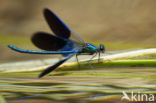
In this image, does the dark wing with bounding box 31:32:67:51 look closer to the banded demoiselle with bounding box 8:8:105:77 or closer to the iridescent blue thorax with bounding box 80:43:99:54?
the banded demoiselle with bounding box 8:8:105:77

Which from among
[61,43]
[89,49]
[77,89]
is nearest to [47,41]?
[61,43]

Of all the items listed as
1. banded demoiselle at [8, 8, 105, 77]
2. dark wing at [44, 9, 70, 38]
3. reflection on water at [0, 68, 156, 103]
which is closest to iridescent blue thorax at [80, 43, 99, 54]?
banded demoiselle at [8, 8, 105, 77]

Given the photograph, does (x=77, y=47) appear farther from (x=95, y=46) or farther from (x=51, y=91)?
(x=51, y=91)

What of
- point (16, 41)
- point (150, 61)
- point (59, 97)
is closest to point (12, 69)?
point (16, 41)

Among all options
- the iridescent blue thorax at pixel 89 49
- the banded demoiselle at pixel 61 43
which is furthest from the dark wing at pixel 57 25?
the iridescent blue thorax at pixel 89 49

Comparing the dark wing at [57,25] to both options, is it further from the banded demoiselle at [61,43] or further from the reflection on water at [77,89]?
the reflection on water at [77,89]

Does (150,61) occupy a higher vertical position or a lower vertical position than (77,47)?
lower

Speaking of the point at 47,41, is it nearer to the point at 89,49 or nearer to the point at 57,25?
the point at 57,25
